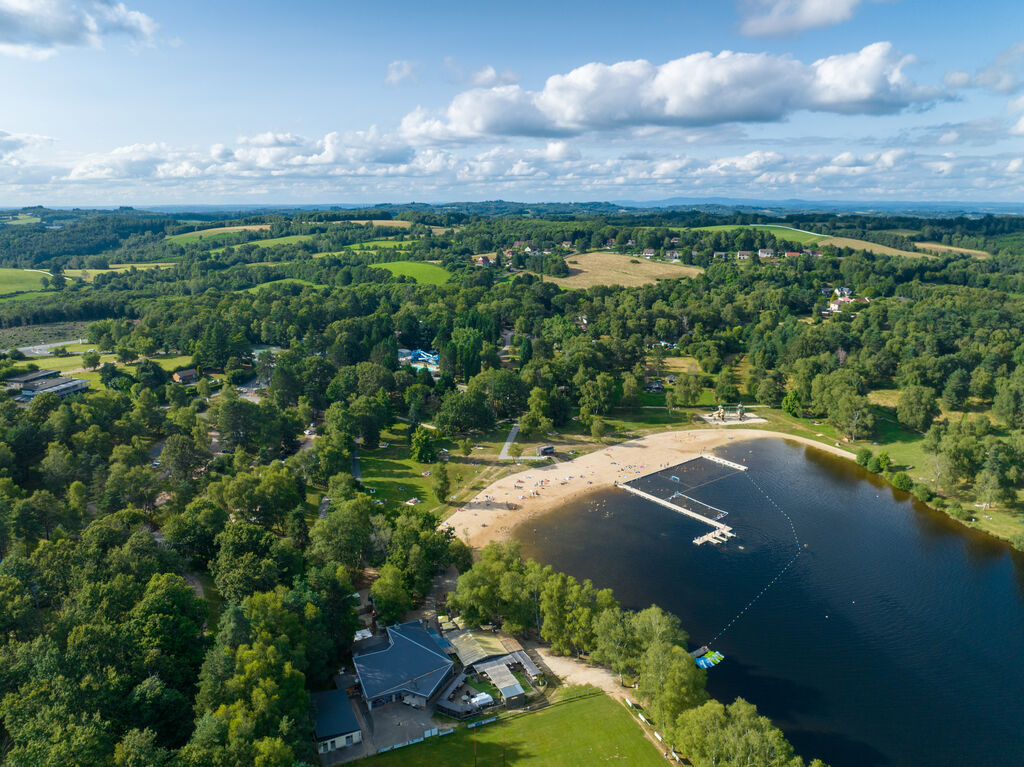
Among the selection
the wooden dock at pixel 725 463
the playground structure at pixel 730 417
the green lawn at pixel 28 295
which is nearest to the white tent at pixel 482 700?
the wooden dock at pixel 725 463

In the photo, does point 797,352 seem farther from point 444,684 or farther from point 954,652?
point 444,684

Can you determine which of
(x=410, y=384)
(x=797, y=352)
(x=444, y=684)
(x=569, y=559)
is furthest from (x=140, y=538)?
(x=797, y=352)

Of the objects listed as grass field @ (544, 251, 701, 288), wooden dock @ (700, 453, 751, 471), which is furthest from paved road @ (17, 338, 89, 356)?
grass field @ (544, 251, 701, 288)

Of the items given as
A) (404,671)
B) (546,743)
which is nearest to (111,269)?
(404,671)

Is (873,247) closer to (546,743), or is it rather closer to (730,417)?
(730,417)

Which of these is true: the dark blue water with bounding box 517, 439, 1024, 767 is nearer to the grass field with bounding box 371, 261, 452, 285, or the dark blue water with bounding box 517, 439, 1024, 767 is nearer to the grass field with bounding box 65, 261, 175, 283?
the grass field with bounding box 371, 261, 452, 285

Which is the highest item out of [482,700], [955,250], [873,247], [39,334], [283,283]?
[873,247]
